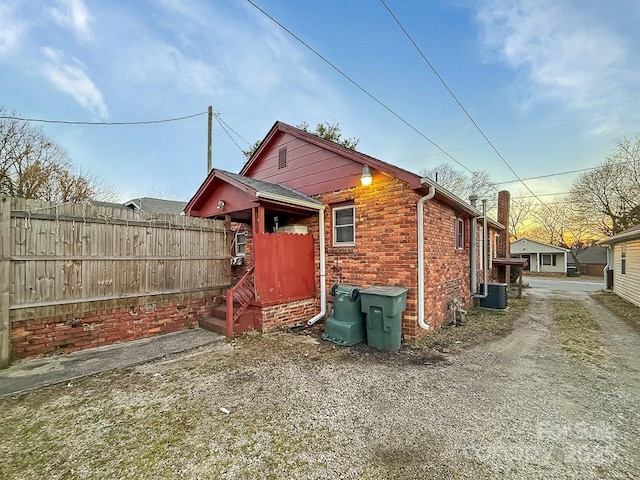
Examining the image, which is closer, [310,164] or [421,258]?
[421,258]

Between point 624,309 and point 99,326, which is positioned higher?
point 99,326

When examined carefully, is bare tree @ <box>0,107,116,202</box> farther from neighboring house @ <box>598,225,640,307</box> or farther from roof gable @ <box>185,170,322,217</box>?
neighboring house @ <box>598,225,640,307</box>

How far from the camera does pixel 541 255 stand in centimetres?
3109

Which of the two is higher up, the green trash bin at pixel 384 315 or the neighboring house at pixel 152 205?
the neighboring house at pixel 152 205

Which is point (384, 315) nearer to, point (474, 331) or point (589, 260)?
point (474, 331)

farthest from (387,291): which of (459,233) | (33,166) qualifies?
(33,166)

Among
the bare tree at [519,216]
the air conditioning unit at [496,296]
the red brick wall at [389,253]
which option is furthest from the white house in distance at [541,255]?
the red brick wall at [389,253]

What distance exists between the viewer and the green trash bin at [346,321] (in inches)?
209

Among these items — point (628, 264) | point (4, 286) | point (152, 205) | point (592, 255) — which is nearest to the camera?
point (4, 286)

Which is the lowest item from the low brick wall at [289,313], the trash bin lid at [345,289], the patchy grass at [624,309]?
the patchy grass at [624,309]

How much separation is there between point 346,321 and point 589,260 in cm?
4214

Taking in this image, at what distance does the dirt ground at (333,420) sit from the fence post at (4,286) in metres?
1.30

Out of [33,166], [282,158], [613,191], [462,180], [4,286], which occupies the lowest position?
[4,286]

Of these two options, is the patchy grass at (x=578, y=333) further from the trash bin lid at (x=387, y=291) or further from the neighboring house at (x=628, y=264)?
the trash bin lid at (x=387, y=291)
